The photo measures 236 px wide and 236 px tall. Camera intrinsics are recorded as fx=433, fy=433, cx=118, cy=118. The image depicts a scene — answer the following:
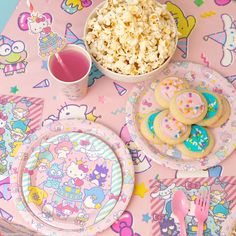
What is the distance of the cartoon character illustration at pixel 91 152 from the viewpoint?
1005 millimetres

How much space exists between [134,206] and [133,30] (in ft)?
1.30

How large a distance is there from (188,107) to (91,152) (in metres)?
0.25

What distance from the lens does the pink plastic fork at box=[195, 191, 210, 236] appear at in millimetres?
953

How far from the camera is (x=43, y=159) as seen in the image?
101cm

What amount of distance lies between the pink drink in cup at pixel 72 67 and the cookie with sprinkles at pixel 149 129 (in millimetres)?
163

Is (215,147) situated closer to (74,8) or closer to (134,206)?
(134,206)

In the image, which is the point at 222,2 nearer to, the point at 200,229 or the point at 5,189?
the point at 200,229

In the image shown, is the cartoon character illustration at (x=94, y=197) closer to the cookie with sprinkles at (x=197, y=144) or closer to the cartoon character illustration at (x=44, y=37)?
the cookie with sprinkles at (x=197, y=144)

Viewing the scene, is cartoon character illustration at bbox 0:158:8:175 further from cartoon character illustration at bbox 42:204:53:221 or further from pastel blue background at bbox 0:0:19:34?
pastel blue background at bbox 0:0:19:34

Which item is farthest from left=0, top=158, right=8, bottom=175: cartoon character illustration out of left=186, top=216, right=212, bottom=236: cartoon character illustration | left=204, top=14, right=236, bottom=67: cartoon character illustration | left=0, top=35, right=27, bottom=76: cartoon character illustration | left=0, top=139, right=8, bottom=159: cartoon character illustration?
left=204, top=14, right=236, bottom=67: cartoon character illustration

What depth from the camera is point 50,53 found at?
3.08 feet

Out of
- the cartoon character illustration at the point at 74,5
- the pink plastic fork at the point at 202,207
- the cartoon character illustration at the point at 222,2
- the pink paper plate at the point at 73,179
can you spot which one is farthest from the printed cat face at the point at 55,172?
the cartoon character illustration at the point at 222,2

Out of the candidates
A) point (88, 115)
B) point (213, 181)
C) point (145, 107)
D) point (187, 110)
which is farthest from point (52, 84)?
point (213, 181)

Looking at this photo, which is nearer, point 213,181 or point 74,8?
point 213,181
